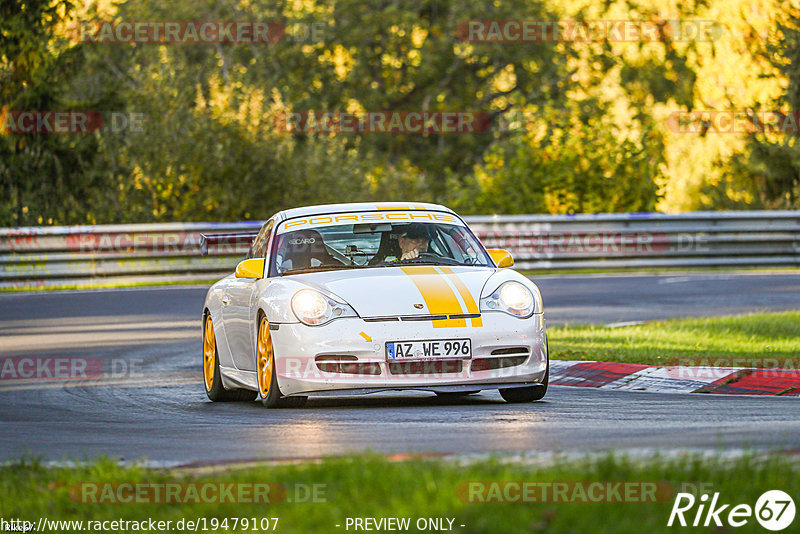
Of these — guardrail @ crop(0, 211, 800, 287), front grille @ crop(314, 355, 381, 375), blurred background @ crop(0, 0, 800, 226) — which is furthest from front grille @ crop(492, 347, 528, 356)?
blurred background @ crop(0, 0, 800, 226)

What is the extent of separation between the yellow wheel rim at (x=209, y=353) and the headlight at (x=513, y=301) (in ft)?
8.38

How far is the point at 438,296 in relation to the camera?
953cm

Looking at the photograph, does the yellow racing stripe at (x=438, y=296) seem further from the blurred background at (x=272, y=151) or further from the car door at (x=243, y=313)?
→ the blurred background at (x=272, y=151)

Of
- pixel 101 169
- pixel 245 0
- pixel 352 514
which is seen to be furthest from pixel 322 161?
pixel 352 514

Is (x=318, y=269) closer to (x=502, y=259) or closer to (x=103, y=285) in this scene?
(x=502, y=259)

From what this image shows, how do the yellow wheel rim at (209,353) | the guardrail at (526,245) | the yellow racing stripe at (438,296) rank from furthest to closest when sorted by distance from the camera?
the guardrail at (526,245), the yellow wheel rim at (209,353), the yellow racing stripe at (438,296)

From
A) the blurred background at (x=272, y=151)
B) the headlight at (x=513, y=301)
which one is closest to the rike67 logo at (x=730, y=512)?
the headlight at (x=513, y=301)

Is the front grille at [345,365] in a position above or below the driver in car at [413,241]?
below

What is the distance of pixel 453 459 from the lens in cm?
626

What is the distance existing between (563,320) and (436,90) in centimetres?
3476

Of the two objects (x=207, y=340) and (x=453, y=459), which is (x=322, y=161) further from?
(x=453, y=459)

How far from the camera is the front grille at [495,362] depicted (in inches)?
373

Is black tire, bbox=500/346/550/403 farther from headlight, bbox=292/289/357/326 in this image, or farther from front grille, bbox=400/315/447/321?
headlight, bbox=292/289/357/326

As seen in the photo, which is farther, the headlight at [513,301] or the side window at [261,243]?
the side window at [261,243]
